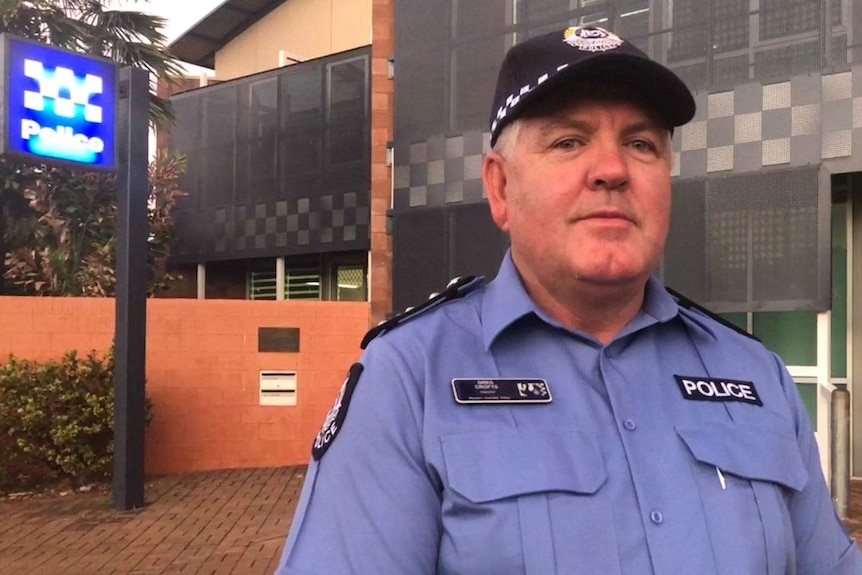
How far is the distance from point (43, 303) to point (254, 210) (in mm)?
4261

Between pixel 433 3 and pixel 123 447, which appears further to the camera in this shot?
pixel 433 3

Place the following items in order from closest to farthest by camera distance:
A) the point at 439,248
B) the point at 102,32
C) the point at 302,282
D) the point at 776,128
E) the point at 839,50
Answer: the point at 839,50 < the point at 776,128 < the point at 439,248 < the point at 102,32 < the point at 302,282

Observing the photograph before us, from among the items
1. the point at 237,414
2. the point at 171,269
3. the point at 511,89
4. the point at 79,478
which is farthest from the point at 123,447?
the point at 171,269

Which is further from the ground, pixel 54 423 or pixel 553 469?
pixel 553 469

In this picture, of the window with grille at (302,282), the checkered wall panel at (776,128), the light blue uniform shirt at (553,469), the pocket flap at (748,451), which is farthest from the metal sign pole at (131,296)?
the pocket flap at (748,451)

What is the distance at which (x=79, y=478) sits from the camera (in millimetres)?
7297

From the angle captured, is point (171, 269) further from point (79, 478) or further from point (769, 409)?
point (769, 409)

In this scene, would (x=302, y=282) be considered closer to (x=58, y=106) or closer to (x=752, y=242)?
(x=58, y=106)

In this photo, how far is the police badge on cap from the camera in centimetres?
147

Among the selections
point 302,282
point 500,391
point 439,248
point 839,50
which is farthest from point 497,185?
point 302,282

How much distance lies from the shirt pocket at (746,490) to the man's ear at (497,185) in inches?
19.9

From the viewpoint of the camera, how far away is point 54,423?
23.2 ft

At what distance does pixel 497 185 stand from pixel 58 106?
5904mm

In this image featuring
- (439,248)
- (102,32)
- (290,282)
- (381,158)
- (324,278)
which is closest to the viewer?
(439,248)
